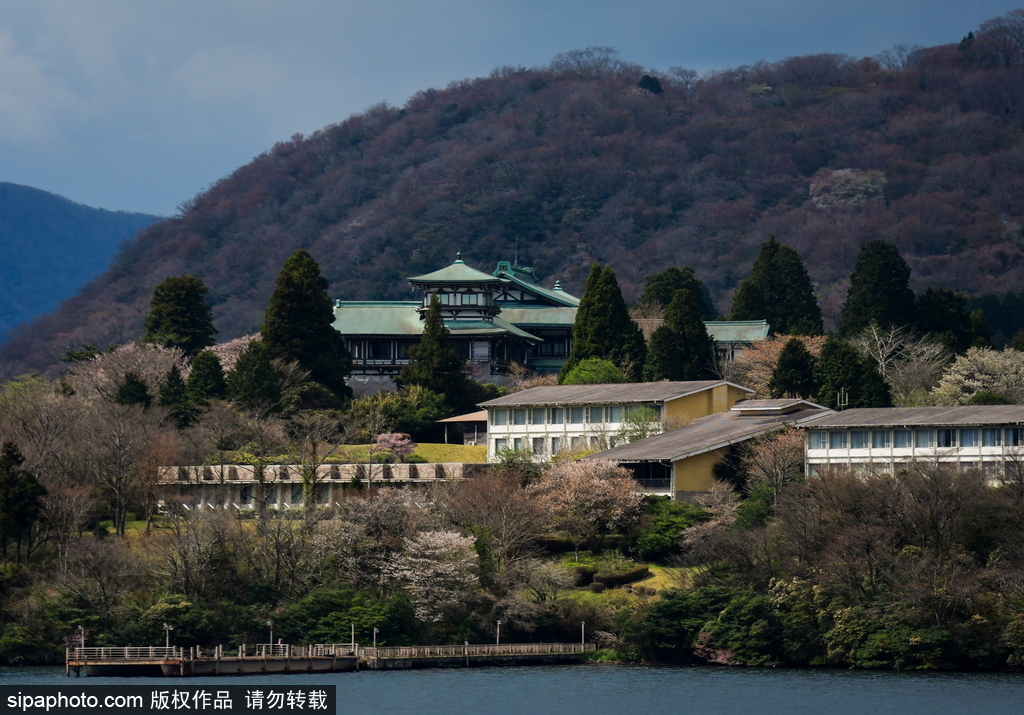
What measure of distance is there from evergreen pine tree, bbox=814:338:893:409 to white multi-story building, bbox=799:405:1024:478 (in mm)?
5926

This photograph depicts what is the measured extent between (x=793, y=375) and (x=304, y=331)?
25546mm

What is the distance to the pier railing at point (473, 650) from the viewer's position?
59.9 m

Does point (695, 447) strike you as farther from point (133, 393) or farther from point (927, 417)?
point (133, 393)

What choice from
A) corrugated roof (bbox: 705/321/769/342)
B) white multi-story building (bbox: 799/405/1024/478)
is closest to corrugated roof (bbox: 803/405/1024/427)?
white multi-story building (bbox: 799/405/1024/478)

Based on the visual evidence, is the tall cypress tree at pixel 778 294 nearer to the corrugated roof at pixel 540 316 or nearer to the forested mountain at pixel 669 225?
the corrugated roof at pixel 540 316

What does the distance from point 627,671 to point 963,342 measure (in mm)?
43755

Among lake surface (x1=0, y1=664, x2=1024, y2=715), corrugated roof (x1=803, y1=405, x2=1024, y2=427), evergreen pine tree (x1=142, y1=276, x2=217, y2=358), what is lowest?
lake surface (x1=0, y1=664, x2=1024, y2=715)

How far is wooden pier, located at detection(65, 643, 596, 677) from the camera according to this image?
189 ft

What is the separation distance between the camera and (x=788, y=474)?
228ft

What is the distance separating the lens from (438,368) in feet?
297

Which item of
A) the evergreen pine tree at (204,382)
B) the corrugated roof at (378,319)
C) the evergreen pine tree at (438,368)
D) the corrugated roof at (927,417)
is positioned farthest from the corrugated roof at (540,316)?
the corrugated roof at (927,417)

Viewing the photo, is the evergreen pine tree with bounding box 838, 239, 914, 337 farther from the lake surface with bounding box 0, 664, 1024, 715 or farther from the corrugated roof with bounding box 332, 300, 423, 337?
the lake surface with bounding box 0, 664, 1024, 715

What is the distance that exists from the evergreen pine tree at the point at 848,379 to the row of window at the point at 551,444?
1028 centimetres

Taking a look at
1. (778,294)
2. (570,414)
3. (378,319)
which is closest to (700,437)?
(570,414)
